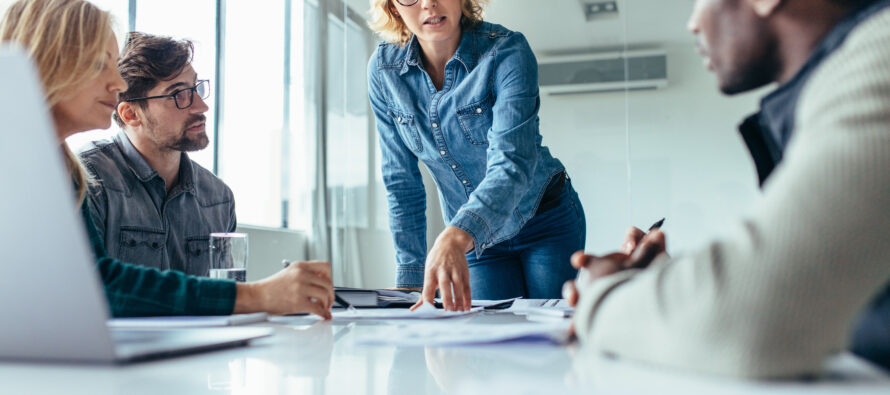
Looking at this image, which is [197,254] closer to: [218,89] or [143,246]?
[143,246]

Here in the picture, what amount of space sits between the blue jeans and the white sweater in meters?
1.37

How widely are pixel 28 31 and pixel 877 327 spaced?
48.1 inches

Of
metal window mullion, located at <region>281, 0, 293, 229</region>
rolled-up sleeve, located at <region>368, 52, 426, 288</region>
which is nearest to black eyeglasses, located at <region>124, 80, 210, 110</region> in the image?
rolled-up sleeve, located at <region>368, 52, 426, 288</region>

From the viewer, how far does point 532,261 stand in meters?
1.83

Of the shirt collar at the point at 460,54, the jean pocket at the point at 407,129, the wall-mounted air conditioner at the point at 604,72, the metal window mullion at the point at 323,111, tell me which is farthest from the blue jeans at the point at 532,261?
the metal window mullion at the point at 323,111

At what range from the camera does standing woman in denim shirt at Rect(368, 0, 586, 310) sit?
1.67 meters

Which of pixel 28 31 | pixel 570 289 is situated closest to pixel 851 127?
pixel 570 289

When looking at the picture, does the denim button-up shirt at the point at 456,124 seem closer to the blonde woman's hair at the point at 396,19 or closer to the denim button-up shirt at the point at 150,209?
the blonde woman's hair at the point at 396,19

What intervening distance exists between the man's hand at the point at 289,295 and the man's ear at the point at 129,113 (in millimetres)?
1159

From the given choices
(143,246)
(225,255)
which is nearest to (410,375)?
(225,255)

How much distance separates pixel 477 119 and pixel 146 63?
3.34 ft

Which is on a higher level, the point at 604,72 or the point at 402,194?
the point at 604,72

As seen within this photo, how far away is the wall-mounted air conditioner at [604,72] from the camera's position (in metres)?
4.02

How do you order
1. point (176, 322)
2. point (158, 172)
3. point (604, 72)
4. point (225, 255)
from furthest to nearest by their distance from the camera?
1. point (604, 72)
2. point (158, 172)
3. point (225, 255)
4. point (176, 322)
